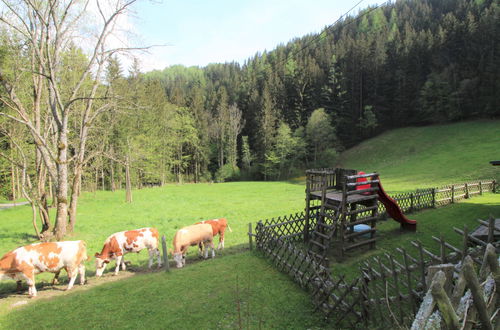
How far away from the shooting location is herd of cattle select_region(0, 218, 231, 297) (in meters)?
7.84

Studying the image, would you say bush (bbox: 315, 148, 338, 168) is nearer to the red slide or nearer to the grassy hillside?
the grassy hillside

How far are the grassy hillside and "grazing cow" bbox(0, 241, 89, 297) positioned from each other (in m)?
26.1

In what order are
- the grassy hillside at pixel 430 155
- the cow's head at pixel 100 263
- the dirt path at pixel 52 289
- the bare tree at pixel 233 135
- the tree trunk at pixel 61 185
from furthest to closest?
the bare tree at pixel 233 135 < the grassy hillside at pixel 430 155 < the tree trunk at pixel 61 185 < the cow's head at pixel 100 263 < the dirt path at pixel 52 289

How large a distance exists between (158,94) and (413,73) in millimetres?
57155

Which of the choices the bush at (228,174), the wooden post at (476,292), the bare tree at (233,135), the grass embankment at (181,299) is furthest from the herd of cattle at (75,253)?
the bare tree at (233,135)

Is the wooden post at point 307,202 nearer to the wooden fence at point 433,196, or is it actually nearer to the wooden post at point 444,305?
the wooden fence at point 433,196

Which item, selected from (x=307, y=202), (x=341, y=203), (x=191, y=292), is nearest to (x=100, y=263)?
(x=191, y=292)

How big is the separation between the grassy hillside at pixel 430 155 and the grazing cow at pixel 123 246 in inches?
920

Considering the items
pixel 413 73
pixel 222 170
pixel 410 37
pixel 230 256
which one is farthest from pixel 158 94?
pixel 410 37

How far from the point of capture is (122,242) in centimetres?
989

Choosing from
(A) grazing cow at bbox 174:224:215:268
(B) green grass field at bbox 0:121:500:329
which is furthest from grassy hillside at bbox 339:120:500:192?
(A) grazing cow at bbox 174:224:215:268

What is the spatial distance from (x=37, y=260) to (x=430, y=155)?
156 feet

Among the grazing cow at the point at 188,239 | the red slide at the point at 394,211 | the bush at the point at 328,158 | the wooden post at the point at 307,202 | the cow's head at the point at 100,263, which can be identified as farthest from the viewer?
the bush at the point at 328,158

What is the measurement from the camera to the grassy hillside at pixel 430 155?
27.8 meters
